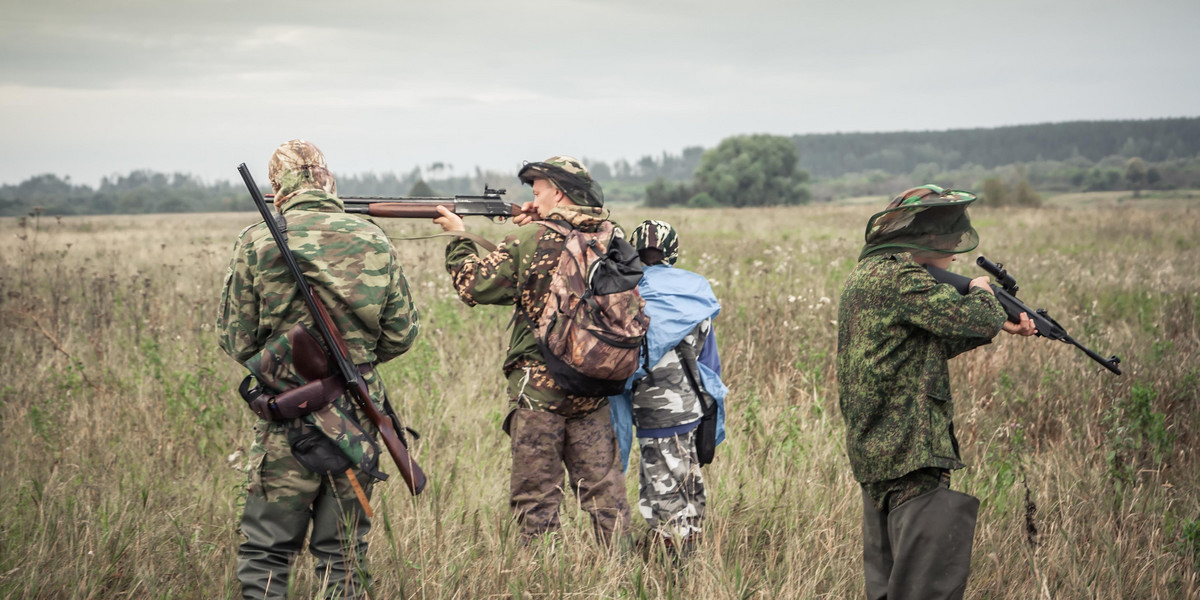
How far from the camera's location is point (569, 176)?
3.53 meters

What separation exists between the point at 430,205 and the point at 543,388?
1.31m

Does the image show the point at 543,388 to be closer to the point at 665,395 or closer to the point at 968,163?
the point at 665,395

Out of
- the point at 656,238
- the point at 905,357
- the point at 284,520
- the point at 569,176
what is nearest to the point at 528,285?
the point at 569,176

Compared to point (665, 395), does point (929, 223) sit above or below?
above

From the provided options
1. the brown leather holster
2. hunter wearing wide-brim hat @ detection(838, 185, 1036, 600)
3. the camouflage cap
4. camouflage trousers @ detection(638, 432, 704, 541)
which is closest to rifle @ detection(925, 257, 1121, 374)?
hunter wearing wide-brim hat @ detection(838, 185, 1036, 600)

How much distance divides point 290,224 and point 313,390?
0.66 metres

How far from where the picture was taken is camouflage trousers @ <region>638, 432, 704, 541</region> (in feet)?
12.1

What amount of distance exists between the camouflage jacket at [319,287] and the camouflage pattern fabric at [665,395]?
1.35 m

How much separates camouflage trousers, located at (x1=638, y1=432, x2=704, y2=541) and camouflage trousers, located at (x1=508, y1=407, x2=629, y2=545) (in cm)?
14

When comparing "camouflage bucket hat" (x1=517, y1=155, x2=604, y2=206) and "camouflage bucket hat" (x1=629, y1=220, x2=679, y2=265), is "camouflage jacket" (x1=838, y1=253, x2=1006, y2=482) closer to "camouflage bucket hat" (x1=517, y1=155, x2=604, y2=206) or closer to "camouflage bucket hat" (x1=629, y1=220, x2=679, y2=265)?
"camouflage bucket hat" (x1=629, y1=220, x2=679, y2=265)

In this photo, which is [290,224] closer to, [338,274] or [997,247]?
[338,274]

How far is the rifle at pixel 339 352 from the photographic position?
274 cm

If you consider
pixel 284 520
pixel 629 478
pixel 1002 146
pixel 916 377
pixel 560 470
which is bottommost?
pixel 629 478

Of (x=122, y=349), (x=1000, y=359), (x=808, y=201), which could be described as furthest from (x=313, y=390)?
(x=808, y=201)
